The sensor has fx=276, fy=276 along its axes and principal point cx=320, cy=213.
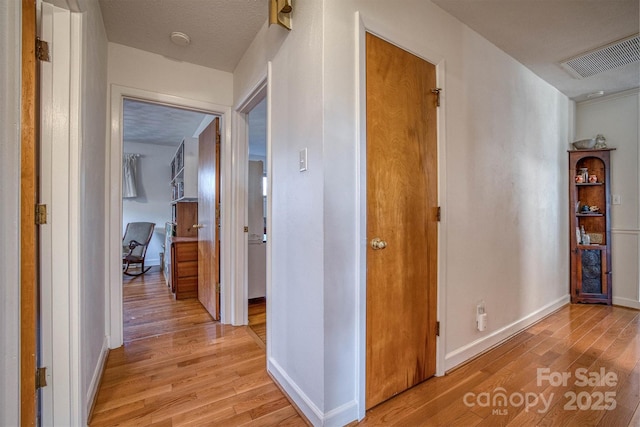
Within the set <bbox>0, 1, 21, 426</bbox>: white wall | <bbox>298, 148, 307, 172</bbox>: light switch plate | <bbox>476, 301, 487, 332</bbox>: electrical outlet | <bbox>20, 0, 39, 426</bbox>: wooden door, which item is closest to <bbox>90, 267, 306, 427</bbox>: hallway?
<bbox>20, 0, 39, 426</bbox>: wooden door

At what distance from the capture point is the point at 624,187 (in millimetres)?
3078

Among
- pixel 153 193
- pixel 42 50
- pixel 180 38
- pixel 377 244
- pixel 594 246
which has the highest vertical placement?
pixel 180 38

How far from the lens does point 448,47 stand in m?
1.82

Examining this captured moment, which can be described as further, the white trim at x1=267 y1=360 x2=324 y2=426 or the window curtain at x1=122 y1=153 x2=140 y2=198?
the window curtain at x1=122 y1=153 x2=140 y2=198

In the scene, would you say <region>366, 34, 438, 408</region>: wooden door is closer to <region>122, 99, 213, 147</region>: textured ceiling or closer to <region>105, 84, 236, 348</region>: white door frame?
<region>105, 84, 236, 348</region>: white door frame

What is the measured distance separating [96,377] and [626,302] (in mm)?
4828

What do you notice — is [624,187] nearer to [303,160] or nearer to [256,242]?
[303,160]

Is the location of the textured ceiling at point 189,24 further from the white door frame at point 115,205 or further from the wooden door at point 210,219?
the wooden door at point 210,219

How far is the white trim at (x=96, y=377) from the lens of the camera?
141cm

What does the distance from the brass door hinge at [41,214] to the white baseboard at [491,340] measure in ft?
7.33

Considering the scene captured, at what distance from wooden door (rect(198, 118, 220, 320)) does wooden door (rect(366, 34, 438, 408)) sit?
1.70 metres

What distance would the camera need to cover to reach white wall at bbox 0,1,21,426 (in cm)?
69

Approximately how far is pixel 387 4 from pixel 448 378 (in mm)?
2209

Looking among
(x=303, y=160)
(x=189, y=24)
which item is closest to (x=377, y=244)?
(x=303, y=160)
